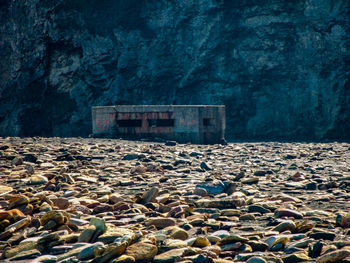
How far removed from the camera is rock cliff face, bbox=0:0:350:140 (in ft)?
67.3

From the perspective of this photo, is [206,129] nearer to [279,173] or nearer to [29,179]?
[279,173]

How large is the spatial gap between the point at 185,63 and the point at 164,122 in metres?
10.1

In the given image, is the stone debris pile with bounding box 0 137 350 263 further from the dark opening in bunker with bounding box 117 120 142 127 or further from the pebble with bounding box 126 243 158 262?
the dark opening in bunker with bounding box 117 120 142 127

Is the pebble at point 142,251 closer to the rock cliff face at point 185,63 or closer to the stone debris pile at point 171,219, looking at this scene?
the stone debris pile at point 171,219

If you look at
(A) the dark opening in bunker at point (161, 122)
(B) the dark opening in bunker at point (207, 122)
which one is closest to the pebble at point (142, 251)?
(A) the dark opening in bunker at point (161, 122)

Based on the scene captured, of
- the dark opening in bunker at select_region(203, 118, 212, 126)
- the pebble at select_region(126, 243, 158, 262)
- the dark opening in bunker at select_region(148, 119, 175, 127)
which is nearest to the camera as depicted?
the pebble at select_region(126, 243, 158, 262)

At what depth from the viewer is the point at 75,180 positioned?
534 centimetres

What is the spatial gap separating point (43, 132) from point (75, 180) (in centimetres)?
2042

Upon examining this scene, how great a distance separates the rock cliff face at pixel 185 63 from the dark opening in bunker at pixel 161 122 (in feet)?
27.9

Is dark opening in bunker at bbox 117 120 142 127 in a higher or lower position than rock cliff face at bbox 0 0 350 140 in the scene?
lower

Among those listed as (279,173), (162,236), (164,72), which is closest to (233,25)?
(164,72)

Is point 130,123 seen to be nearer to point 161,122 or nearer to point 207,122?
point 161,122

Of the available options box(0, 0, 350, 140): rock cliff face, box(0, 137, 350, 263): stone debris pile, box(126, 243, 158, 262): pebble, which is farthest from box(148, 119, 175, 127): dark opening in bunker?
box(126, 243, 158, 262): pebble

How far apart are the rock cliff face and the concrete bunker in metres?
8.09
